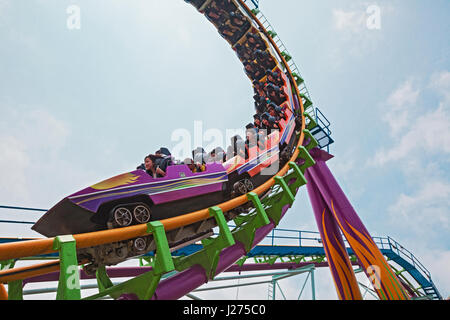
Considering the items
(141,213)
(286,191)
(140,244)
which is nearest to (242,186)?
(286,191)

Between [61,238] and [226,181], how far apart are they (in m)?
2.37

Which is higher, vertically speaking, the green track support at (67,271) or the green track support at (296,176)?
the green track support at (296,176)

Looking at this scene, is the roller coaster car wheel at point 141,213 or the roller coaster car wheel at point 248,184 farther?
the roller coaster car wheel at point 248,184

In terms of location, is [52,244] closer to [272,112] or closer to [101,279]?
[101,279]

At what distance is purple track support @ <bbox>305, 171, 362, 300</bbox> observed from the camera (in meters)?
6.17

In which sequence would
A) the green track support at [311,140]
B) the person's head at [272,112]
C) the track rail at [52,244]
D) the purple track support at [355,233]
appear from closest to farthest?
the track rail at [52,244], the purple track support at [355,233], the green track support at [311,140], the person's head at [272,112]

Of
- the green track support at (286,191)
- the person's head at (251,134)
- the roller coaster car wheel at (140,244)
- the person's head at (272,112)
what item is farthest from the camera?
the person's head at (272,112)

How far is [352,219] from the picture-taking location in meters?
6.63

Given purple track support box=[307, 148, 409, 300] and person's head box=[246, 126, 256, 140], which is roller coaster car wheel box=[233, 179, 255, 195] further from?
purple track support box=[307, 148, 409, 300]

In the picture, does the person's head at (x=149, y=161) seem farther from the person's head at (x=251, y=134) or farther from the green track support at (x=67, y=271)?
the person's head at (x=251, y=134)

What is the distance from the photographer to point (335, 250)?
6672 millimetres

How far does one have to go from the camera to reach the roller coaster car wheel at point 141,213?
2690 millimetres

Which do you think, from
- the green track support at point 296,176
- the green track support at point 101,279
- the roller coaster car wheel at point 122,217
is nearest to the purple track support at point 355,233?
the green track support at point 296,176

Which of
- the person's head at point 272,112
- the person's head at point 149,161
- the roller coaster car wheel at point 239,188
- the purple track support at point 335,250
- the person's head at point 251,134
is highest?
the person's head at point 272,112
